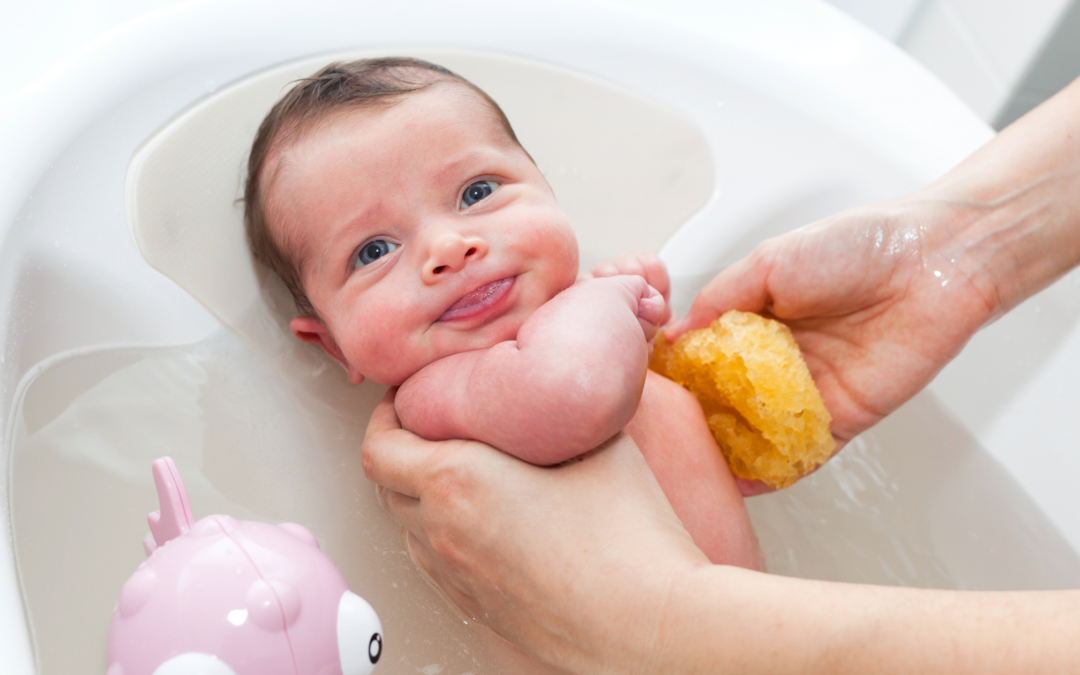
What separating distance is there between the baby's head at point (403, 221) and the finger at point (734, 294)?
21cm

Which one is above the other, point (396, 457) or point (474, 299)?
point (474, 299)

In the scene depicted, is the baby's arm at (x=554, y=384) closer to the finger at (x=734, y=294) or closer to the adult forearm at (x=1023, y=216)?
the finger at (x=734, y=294)

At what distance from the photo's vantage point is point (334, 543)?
935 millimetres

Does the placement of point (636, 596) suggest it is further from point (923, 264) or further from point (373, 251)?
point (923, 264)

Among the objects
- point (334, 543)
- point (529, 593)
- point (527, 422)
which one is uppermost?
point (527, 422)

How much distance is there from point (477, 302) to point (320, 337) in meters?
0.26

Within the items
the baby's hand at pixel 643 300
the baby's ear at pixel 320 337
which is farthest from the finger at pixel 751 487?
the baby's ear at pixel 320 337

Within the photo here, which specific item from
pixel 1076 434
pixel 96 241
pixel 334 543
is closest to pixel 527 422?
pixel 334 543

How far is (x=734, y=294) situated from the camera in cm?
99

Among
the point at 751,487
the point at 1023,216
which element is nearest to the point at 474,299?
the point at 751,487

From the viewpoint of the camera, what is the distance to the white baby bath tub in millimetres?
794

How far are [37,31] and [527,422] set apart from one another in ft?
2.82

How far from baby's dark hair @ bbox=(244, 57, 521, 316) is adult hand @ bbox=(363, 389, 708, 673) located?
0.34 metres

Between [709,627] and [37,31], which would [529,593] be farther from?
[37,31]
